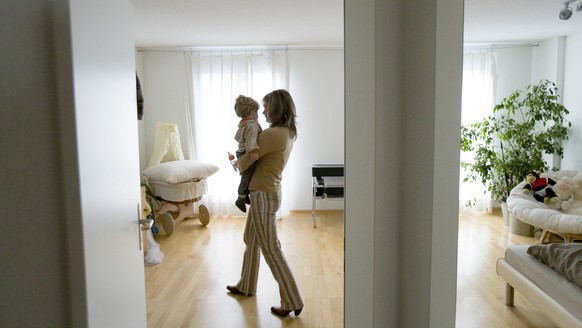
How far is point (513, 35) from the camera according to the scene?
178 inches

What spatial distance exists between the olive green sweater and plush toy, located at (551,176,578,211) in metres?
2.52

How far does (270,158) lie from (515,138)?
3224mm

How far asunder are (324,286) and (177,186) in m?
2.30

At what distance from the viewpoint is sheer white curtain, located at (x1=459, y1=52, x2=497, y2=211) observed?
4816 mm

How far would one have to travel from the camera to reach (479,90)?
16.0 feet

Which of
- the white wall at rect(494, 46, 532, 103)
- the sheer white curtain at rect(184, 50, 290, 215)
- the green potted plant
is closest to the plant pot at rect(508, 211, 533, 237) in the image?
the green potted plant

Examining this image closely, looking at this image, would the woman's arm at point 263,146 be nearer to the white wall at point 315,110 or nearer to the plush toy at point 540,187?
the plush toy at point 540,187

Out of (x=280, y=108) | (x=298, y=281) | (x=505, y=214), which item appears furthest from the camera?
(x=505, y=214)

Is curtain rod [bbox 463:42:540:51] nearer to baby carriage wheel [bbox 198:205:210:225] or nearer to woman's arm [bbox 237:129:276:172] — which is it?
woman's arm [bbox 237:129:276:172]

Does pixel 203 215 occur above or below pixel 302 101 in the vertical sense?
below

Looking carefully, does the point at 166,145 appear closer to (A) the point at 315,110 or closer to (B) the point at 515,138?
(A) the point at 315,110

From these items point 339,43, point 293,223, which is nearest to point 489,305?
point 293,223

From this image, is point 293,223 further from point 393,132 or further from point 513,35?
point 393,132

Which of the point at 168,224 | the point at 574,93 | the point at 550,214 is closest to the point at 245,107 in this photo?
the point at 168,224
